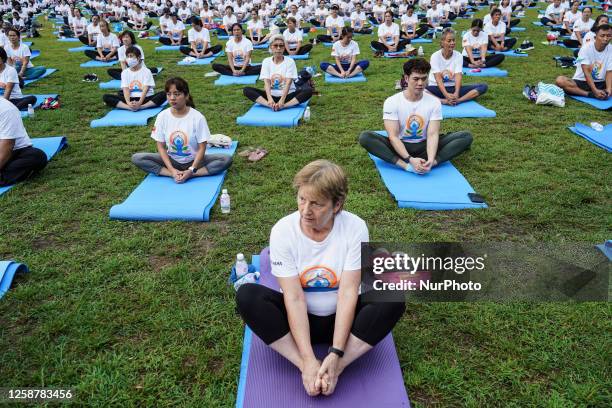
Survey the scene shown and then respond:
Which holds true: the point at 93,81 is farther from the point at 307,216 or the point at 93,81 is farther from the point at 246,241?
the point at 307,216

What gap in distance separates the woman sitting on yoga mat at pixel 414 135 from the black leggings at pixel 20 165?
396 centimetres

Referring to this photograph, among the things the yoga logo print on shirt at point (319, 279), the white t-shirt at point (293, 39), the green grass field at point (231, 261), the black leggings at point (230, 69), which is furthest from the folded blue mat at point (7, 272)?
the white t-shirt at point (293, 39)

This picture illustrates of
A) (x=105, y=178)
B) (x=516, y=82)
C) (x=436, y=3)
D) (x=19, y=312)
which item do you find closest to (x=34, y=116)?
(x=105, y=178)

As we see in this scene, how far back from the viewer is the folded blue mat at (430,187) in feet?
15.7

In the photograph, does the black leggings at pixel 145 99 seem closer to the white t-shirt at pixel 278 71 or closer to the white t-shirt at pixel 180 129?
the white t-shirt at pixel 278 71

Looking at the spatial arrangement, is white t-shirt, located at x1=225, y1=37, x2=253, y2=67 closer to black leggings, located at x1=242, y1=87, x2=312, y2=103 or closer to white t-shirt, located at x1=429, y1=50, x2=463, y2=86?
black leggings, located at x1=242, y1=87, x2=312, y2=103

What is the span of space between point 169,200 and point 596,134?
5.81 m

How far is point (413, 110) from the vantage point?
216 inches

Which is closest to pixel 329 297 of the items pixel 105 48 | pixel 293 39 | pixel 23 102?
pixel 23 102

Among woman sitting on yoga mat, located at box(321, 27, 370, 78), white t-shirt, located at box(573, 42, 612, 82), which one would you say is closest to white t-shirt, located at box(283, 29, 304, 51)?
woman sitting on yoga mat, located at box(321, 27, 370, 78)

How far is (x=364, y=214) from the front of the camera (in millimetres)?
4688

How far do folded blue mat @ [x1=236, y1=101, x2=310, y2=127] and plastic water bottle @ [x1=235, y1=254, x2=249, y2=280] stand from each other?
4044 mm

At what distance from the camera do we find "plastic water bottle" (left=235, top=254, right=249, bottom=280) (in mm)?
3615

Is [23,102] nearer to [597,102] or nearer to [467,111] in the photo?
[467,111]
